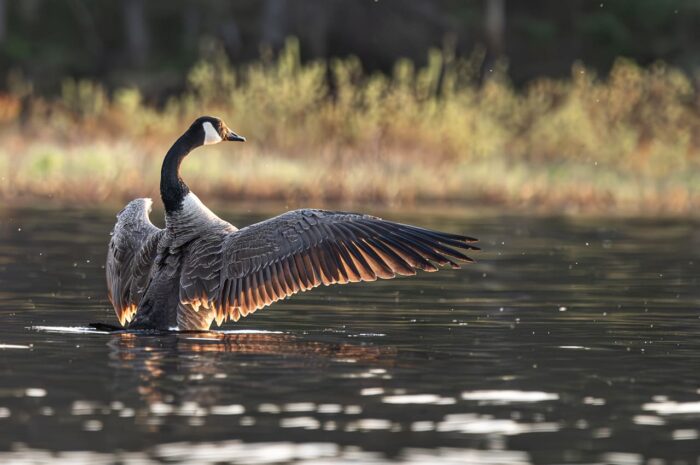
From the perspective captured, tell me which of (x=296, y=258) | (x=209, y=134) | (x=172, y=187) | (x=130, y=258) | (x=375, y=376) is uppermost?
(x=209, y=134)

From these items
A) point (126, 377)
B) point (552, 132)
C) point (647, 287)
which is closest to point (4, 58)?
point (552, 132)

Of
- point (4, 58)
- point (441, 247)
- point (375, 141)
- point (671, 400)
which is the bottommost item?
point (671, 400)

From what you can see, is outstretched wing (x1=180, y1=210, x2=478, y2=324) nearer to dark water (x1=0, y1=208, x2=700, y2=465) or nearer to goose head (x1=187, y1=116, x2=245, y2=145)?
dark water (x1=0, y1=208, x2=700, y2=465)

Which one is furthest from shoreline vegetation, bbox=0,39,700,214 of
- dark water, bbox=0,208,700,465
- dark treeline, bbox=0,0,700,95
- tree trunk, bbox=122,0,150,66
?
tree trunk, bbox=122,0,150,66

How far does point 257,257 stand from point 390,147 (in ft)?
48.6

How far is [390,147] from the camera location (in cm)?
2602

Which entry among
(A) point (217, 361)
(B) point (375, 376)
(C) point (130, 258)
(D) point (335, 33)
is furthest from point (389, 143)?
(D) point (335, 33)

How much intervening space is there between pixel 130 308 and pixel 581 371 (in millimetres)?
4149

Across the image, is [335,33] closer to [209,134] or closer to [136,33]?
[136,33]

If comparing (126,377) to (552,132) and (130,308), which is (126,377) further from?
(552,132)

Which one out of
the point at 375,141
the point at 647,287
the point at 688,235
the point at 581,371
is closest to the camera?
the point at 581,371

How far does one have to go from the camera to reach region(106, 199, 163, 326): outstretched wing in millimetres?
12227

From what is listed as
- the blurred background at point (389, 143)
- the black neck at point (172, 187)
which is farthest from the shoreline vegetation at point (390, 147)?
the black neck at point (172, 187)

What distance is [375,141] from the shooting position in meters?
25.8
